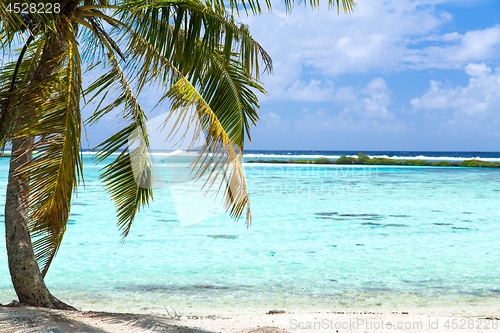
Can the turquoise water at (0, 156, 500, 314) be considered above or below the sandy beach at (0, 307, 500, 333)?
below

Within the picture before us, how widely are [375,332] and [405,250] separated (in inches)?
206

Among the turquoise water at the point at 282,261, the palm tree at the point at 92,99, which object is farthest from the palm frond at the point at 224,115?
the turquoise water at the point at 282,261

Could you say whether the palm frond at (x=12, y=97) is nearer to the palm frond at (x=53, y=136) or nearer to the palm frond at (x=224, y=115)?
the palm frond at (x=53, y=136)

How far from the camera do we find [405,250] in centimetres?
833

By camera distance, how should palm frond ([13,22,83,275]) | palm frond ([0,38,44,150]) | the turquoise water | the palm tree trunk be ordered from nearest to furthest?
palm frond ([13,22,83,275])
palm frond ([0,38,44,150])
the palm tree trunk
the turquoise water

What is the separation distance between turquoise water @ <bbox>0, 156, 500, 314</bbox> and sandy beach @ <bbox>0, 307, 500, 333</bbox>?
3.23 ft

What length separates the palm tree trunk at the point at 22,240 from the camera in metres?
3.68

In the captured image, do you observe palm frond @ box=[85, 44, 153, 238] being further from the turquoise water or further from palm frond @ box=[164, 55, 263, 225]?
the turquoise water

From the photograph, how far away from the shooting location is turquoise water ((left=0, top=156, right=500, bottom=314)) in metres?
5.31

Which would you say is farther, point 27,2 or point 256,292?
point 256,292

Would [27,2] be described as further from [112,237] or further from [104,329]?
[112,237]

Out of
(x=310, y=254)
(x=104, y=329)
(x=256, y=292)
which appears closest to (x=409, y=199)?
(x=310, y=254)

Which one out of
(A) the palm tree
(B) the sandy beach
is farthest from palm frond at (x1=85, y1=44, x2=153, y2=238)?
(B) the sandy beach

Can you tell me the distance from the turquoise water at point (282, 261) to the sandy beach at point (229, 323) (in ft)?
3.23
